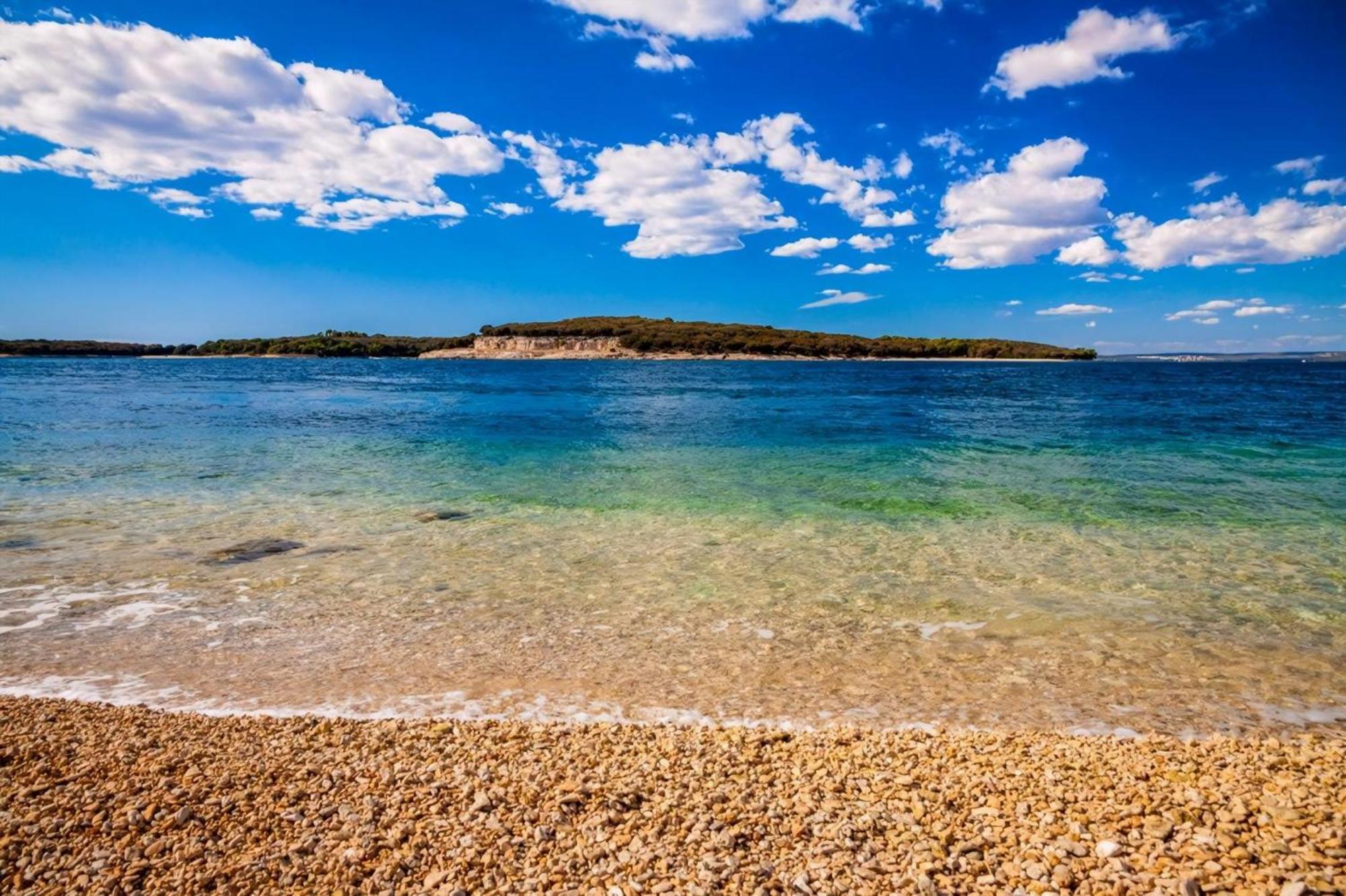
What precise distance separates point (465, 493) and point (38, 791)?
11.7 meters

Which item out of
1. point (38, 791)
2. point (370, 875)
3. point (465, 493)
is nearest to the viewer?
point (370, 875)

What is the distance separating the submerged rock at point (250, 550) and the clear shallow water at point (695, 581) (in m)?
0.19

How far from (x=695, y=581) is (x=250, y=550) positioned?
723cm

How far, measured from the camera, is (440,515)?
1369 cm

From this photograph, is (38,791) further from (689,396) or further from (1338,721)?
(689,396)

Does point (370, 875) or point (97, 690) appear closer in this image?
point (370, 875)

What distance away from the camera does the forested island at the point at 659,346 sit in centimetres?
17425

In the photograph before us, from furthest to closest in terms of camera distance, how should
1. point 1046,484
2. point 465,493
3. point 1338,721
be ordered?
point 1046,484 < point 465,493 < point 1338,721

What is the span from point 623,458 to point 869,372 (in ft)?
294

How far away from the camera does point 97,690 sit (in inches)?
244

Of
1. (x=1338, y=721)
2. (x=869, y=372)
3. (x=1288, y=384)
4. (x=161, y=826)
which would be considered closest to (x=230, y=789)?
(x=161, y=826)

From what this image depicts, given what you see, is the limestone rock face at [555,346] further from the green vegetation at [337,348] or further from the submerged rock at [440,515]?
the submerged rock at [440,515]

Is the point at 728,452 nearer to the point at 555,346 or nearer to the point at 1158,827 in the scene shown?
the point at 1158,827

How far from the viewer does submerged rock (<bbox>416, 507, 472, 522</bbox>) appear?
13330mm
